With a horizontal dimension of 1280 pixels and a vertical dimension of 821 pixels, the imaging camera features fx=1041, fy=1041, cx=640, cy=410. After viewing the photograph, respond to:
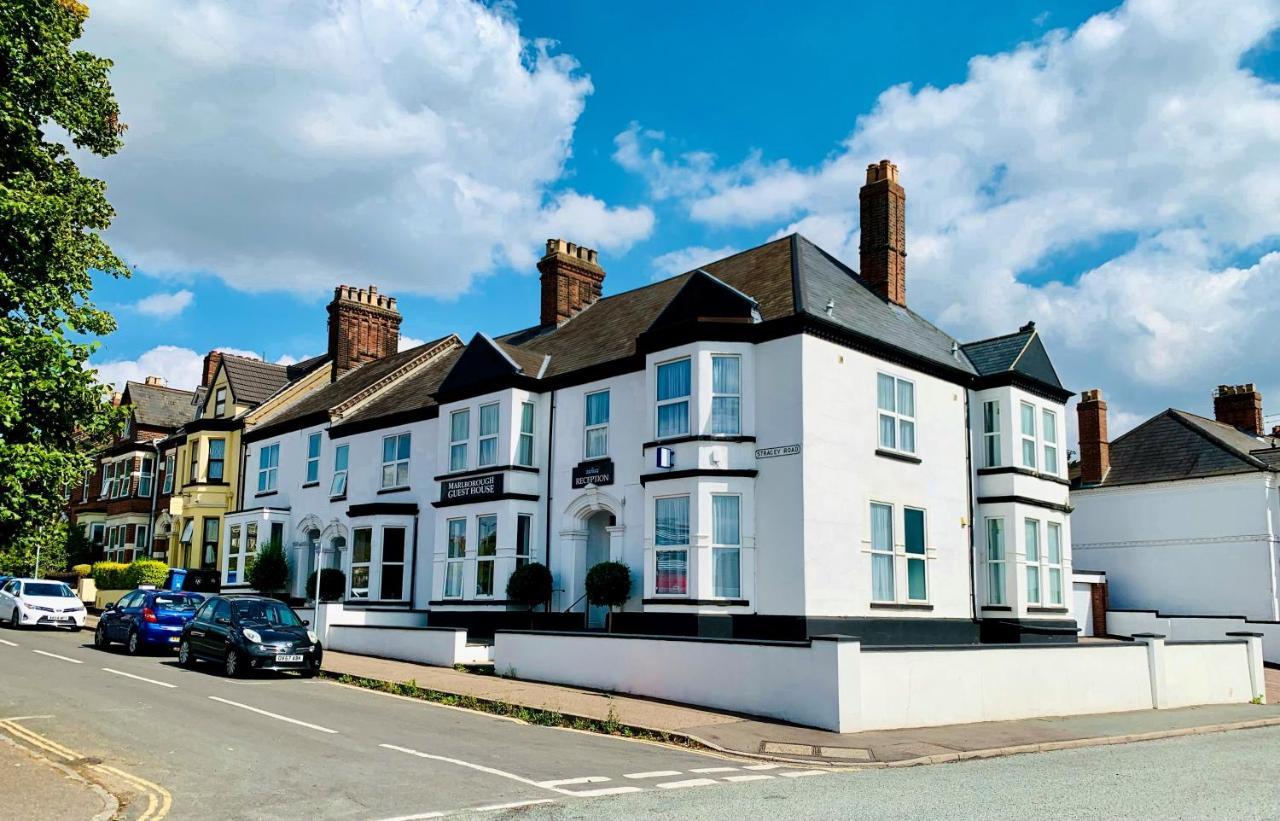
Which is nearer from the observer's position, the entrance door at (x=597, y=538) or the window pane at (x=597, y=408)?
the window pane at (x=597, y=408)

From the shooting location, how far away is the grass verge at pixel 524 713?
1507cm

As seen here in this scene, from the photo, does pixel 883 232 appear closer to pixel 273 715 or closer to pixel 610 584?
pixel 610 584

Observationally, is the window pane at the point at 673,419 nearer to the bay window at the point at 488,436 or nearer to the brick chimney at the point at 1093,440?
the bay window at the point at 488,436

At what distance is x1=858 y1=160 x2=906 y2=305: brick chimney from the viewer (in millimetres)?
27406

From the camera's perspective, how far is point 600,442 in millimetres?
25953

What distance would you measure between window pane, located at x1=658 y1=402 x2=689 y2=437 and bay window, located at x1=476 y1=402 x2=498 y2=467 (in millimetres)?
6034

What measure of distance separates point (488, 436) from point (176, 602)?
870 centimetres

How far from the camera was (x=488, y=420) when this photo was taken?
28.0m

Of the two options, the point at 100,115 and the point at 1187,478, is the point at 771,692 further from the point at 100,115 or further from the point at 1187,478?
the point at 1187,478

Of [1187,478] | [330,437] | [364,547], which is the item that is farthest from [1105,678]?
[330,437]

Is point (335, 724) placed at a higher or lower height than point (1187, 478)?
lower

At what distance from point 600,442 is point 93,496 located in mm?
38472

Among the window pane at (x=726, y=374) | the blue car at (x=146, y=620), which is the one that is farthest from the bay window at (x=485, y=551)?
the window pane at (x=726, y=374)

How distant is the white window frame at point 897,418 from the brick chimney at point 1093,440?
16.3 meters
